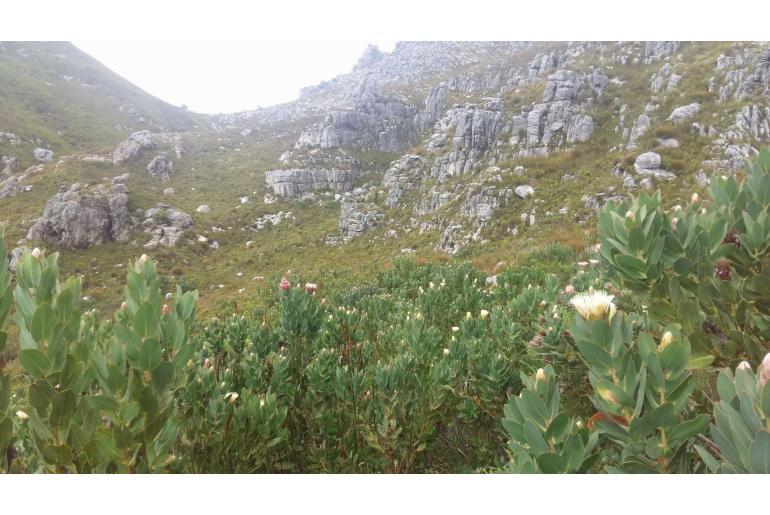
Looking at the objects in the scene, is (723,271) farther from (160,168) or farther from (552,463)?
(160,168)

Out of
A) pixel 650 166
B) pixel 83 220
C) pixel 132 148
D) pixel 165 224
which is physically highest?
pixel 650 166

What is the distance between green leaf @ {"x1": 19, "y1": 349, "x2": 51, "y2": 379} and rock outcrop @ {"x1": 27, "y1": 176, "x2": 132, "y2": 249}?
31.4 metres

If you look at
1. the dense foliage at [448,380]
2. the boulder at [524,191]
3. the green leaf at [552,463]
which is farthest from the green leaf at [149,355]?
the boulder at [524,191]

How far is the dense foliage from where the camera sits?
101 centimetres

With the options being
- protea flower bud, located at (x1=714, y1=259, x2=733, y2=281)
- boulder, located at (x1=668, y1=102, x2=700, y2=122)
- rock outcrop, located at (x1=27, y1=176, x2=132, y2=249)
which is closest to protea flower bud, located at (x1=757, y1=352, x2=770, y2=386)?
protea flower bud, located at (x1=714, y1=259, x2=733, y2=281)

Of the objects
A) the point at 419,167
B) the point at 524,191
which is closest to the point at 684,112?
→ the point at 524,191

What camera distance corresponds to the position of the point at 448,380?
7.64 feet

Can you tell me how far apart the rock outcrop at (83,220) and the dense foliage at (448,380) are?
96.8 feet

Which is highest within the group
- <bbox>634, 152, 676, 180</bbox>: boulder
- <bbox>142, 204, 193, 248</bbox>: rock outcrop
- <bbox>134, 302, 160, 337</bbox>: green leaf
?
<bbox>134, 302, 160, 337</bbox>: green leaf

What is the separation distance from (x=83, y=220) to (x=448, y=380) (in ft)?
107

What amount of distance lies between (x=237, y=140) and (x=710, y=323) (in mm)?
59793

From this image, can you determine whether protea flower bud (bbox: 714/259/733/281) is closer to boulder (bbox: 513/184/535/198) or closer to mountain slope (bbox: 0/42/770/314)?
mountain slope (bbox: 0/42/770/314)

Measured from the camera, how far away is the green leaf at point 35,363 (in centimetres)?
105

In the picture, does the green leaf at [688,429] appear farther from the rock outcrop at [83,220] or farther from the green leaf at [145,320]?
the rock outcrop at [83,220]
